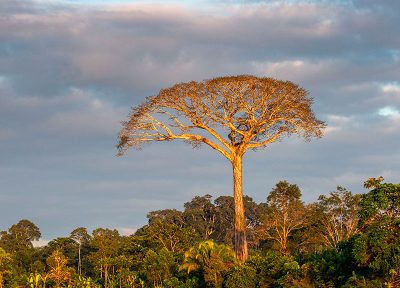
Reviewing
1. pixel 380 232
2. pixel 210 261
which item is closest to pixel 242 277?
pixel 210 261

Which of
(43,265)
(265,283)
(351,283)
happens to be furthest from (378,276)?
(43,265)

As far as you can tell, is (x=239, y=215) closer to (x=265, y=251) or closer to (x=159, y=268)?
(x=159, y=268)

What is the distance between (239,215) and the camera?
5731cm

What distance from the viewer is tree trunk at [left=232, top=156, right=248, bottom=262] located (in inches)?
2248

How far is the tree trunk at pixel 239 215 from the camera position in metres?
57.1

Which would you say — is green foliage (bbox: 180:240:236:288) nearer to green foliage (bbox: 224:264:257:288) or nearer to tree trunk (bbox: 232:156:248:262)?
green foliage (bbox: 224:264:257:288)

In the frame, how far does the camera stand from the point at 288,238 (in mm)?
81812

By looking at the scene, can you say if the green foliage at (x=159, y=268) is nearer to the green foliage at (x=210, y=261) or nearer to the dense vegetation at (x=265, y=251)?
the dense vegetation at (x=265, y=251)

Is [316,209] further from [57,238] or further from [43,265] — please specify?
[57,238]

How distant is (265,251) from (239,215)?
23.9 metres

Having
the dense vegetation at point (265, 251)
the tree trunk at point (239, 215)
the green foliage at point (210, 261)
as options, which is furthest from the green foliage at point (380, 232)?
the tree trunk at point (239, 215)

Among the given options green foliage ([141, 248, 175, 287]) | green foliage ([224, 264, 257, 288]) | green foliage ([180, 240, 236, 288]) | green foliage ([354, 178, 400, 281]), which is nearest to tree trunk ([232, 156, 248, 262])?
green foliage ([180, 240, 236, 288])

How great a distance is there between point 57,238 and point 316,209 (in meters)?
49.6

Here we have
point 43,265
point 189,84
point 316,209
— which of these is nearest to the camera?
Answer: point 189,84
